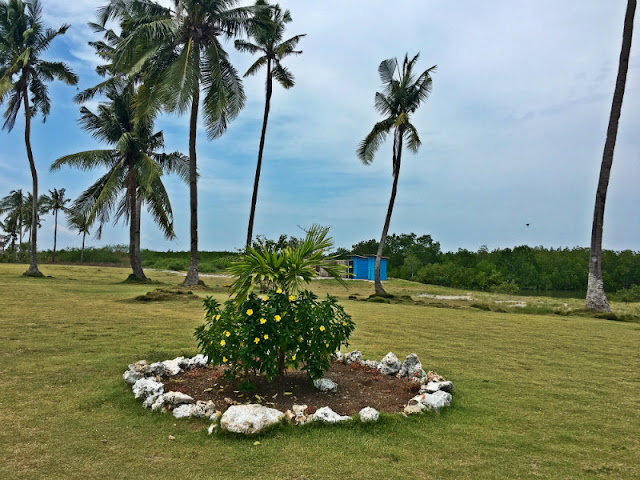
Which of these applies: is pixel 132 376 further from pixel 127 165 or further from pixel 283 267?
pixel 127 165

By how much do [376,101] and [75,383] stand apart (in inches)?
860

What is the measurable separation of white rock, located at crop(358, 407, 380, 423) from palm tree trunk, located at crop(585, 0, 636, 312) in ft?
51.4

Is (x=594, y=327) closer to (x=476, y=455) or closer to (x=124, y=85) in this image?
(x=476, y=455)

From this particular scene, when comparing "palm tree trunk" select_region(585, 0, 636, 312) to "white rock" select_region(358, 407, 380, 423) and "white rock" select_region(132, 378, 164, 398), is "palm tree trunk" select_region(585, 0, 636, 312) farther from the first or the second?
"white rock" select_region(132, 378, 164, 398)

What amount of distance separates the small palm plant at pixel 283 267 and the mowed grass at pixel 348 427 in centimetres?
152

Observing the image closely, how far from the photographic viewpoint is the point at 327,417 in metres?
4.25

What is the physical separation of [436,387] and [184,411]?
2.82m

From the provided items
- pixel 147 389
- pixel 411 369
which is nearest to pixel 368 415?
pixel 411 369

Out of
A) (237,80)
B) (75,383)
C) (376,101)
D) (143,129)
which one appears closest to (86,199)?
(143,129)

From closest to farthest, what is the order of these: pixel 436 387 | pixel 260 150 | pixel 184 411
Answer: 1. pixel 184 411
2. pixel 436 387
3. pixel 260 150

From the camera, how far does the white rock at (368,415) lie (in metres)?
4.26

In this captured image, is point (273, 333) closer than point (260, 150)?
Yes

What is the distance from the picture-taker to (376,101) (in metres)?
24.3

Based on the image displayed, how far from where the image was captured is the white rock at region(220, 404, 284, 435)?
4.02 meters
